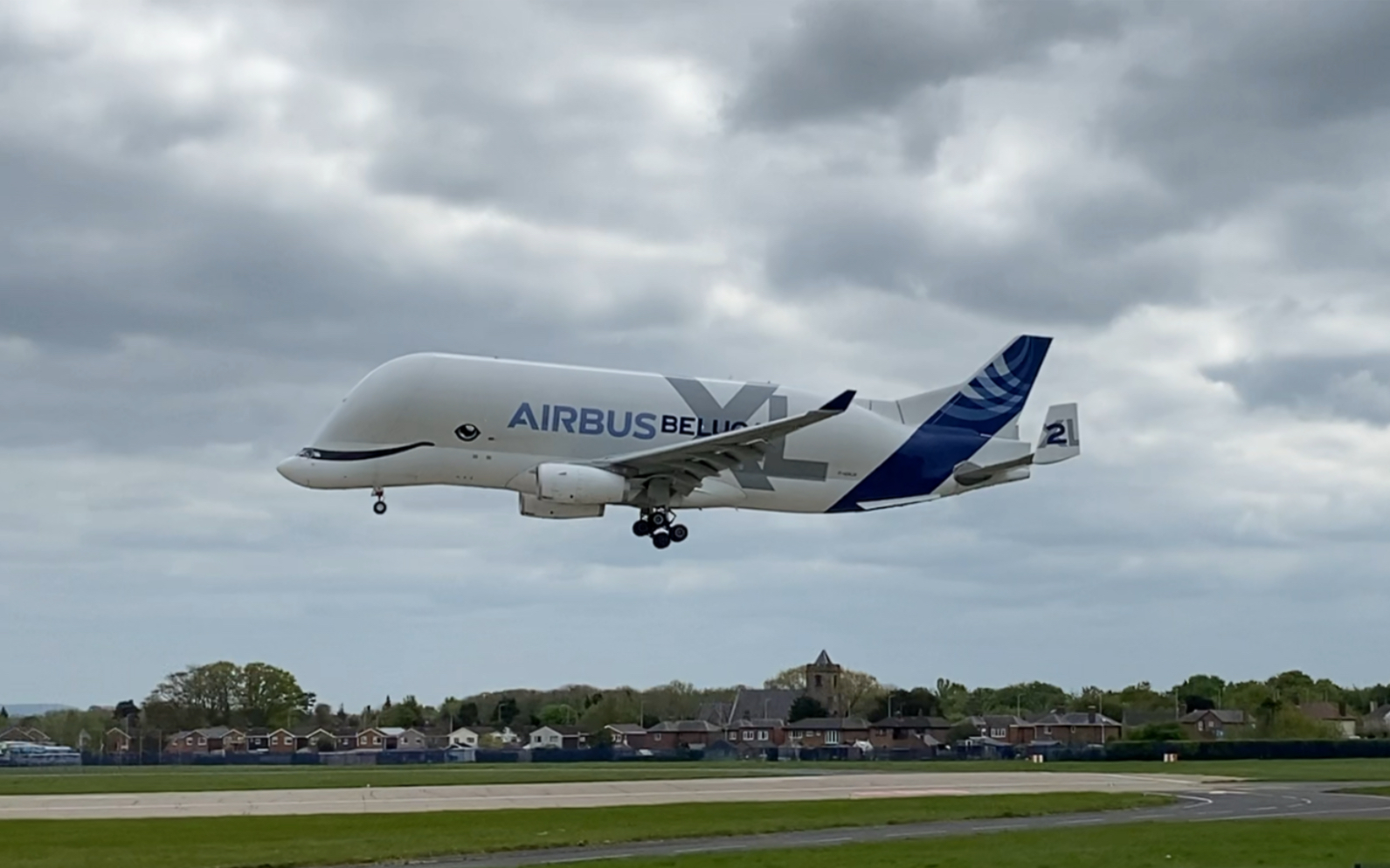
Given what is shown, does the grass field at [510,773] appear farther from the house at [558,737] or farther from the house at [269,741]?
the house at [558,737]

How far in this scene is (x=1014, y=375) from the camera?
203 feet

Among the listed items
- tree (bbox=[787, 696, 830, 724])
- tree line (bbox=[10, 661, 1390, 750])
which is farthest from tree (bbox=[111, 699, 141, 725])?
tree (bbox=[787, 696, 830, 724])

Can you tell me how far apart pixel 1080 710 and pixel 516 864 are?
153434mm

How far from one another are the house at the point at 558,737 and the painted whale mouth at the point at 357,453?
382ft

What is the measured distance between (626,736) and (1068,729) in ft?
145

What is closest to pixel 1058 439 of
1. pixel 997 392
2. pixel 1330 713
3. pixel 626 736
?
pixel 997 392

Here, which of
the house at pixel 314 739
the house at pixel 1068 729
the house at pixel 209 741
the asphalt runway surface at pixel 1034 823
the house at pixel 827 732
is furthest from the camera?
the house at pixel 1068 729

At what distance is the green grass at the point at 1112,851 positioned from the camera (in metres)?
36.2

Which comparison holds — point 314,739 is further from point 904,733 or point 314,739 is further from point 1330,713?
point 1330,713

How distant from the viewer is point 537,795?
206 feet

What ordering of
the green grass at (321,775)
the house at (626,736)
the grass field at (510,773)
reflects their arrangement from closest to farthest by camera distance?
the green grass at (321,775), the grass field at (510,773), the house at (626,736)

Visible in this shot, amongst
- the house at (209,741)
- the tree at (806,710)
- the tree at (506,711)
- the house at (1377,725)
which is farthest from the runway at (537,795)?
the tree at (506,711)

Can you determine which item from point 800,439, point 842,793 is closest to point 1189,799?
point 842,793

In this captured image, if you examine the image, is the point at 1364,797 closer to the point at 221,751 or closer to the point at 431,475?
the point at 431,475
